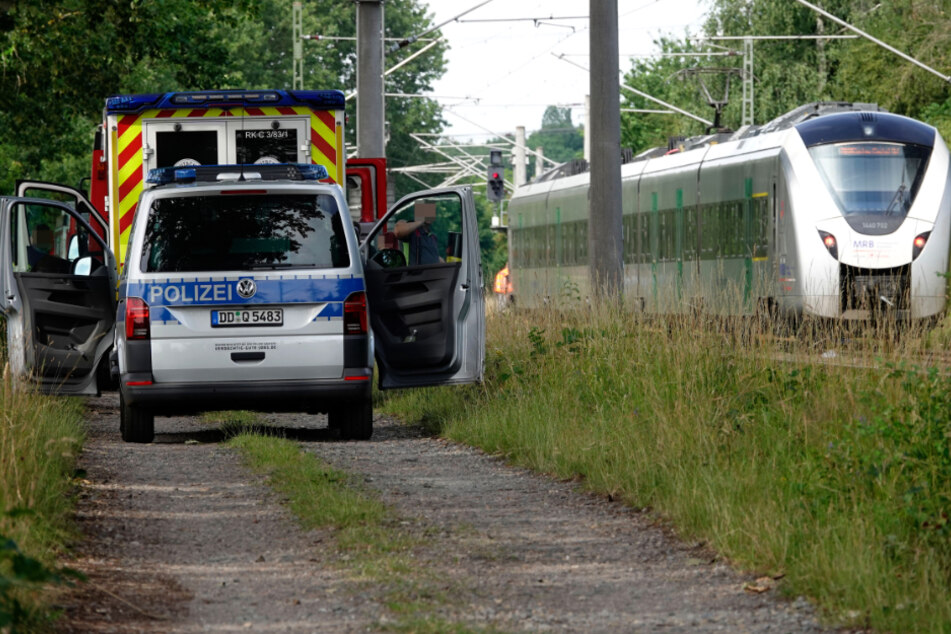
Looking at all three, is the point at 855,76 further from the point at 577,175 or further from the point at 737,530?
the point at 737,530

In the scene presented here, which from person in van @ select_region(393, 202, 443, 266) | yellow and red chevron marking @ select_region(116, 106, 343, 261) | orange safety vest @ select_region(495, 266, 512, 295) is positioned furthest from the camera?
orange safety vest @ select_region(495, 266, 512, 295)

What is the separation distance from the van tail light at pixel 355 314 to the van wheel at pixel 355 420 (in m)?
0.65

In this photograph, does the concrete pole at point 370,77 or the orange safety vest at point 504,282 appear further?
the orange safety vest at point 504,282

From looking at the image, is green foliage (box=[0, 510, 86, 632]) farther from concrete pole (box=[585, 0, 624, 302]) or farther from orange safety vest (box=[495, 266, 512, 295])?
orange safety vest (box=[495, 266, 512, 295])

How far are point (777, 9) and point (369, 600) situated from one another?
1823 inches

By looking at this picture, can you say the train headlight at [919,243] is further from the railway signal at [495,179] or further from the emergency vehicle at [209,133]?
the railway signal at [495,179]

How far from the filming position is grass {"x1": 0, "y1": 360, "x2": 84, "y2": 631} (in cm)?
525

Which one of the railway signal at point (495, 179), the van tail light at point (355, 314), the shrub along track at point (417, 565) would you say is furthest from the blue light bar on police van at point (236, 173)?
the railway signal at point (495, 179)

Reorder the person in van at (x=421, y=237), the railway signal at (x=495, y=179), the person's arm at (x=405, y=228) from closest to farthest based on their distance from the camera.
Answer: the person in van at (x=421, y=237) < the person's arm at (x=405, y=228) < the railway signal at (x=495, y=179)

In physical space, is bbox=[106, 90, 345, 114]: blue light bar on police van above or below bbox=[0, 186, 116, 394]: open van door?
above

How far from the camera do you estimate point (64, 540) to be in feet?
24.4

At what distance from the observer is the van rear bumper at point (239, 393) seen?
11703 millimetres

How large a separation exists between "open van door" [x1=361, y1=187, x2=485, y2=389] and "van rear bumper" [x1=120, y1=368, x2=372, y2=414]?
849 mm

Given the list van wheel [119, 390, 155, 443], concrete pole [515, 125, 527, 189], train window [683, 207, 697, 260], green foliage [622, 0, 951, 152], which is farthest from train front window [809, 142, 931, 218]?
concrete pole [515, 125, 527, 189]
